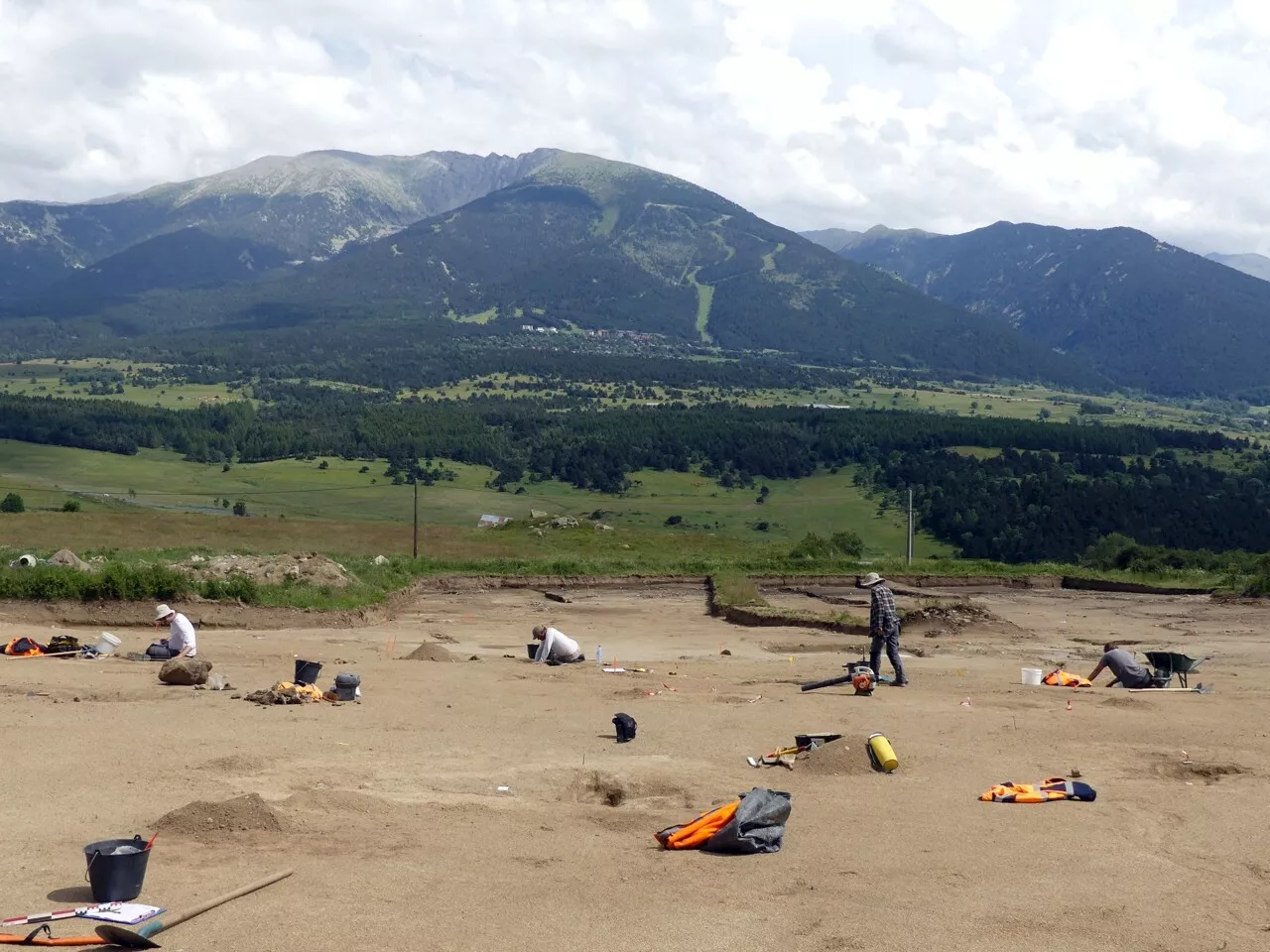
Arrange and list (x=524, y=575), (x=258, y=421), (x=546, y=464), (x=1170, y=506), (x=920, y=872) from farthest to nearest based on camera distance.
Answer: (x=258, y=421)
(x=546, y=464)
(x=1170, y=506)
(x=524, y=575)
(x=920, y=872)

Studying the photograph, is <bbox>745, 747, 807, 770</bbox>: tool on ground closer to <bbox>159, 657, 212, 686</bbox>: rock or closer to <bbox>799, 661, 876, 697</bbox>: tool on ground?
<bbox>799, 661, 876, 697</bbox>: tool on ground

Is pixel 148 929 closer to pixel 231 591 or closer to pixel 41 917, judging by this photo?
pixel 41 917

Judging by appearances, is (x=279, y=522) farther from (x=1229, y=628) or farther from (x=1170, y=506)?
(x=1170, y=506)

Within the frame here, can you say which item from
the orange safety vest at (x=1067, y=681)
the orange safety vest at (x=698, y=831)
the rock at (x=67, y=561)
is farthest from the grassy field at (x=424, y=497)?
the orange safety vest at (x=698, y=831)

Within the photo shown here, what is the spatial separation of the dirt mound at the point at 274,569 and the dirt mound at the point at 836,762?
64.2 feet

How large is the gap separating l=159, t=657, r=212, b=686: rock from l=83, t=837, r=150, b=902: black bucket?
9.15 m

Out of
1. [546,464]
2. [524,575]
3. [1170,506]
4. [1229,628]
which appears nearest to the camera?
[1229,628]

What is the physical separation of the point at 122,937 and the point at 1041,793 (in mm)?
7970

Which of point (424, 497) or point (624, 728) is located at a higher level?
point (624, 728)

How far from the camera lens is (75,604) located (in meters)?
27.9

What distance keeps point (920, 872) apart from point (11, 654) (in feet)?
50.1

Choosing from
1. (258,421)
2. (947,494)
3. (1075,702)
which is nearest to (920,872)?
(1075,702)

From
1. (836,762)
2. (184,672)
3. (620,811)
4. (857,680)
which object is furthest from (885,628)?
(184,672)

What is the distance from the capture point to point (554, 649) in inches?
891
